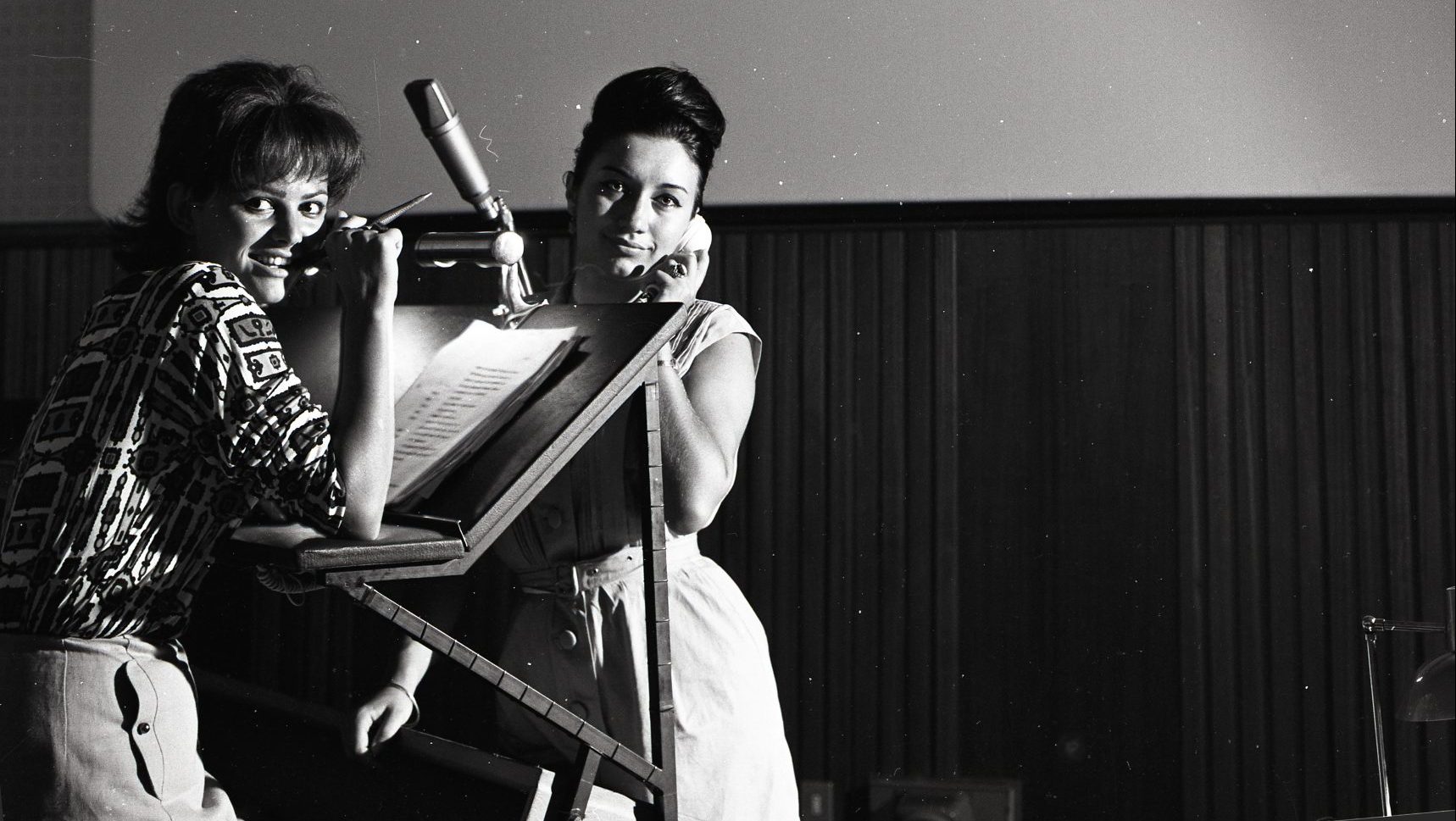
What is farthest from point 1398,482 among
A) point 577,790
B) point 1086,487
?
point 577,790

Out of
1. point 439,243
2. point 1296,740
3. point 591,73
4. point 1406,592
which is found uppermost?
point 591,73

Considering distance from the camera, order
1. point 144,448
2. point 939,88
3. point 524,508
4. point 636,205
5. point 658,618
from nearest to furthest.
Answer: point 144,448 < point 524,508 < point 658,618 < point 636,205 < point 939,88

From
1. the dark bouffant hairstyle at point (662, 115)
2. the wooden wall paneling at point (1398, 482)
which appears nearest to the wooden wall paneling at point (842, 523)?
the dark bouffant hairstyle at point (662, 115)

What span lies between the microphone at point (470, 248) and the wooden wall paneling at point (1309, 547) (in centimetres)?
142

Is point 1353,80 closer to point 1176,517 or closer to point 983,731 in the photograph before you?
point 1176,517

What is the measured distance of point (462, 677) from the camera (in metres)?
2.05

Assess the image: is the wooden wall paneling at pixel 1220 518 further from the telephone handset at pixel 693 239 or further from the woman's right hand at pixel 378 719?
the woman's right hand at pixel 378 719

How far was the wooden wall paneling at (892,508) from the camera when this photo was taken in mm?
1966

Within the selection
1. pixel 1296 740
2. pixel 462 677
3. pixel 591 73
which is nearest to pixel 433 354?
pixel 591 73

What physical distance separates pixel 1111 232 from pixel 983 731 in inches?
36.4

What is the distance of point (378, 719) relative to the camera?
52.6 inches

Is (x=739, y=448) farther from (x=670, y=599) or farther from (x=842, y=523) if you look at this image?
(x=670, y=599)

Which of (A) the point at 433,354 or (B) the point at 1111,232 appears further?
(B) the point at 1111,232

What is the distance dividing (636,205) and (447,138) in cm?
26
